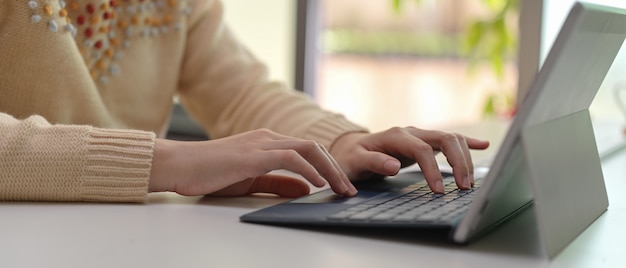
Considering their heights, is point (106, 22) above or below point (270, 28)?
above

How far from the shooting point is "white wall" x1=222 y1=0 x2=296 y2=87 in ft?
10.9

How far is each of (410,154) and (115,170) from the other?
0.29m

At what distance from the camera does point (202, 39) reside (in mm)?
1250

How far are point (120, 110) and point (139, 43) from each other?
97mm

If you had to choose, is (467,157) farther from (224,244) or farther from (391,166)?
(224,244)

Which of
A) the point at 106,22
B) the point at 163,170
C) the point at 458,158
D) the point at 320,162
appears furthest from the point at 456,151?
the point at 106,22

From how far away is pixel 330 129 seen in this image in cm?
104

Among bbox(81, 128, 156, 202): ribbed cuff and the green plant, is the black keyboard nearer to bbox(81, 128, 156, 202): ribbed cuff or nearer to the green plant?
bbox(81, 128, 156, 202): ribbed cuff

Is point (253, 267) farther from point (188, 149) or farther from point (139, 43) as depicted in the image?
point (139, 43)

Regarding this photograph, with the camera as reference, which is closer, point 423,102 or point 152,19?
point 152,19

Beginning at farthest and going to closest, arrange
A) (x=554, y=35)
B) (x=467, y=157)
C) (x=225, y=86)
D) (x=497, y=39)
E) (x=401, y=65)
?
(x=401, y=65) < (x=497, y=39) < (x=554, y=35) < (x=225, y=86) < (x=467, y=157)

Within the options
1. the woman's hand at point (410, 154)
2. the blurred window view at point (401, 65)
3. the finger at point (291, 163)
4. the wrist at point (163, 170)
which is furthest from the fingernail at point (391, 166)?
the blurred window view at point (401, 65)

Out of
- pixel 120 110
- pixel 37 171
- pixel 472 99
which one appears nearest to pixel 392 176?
pixel 37 171

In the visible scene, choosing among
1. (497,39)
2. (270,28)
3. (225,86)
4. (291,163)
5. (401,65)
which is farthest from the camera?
(401,65)
